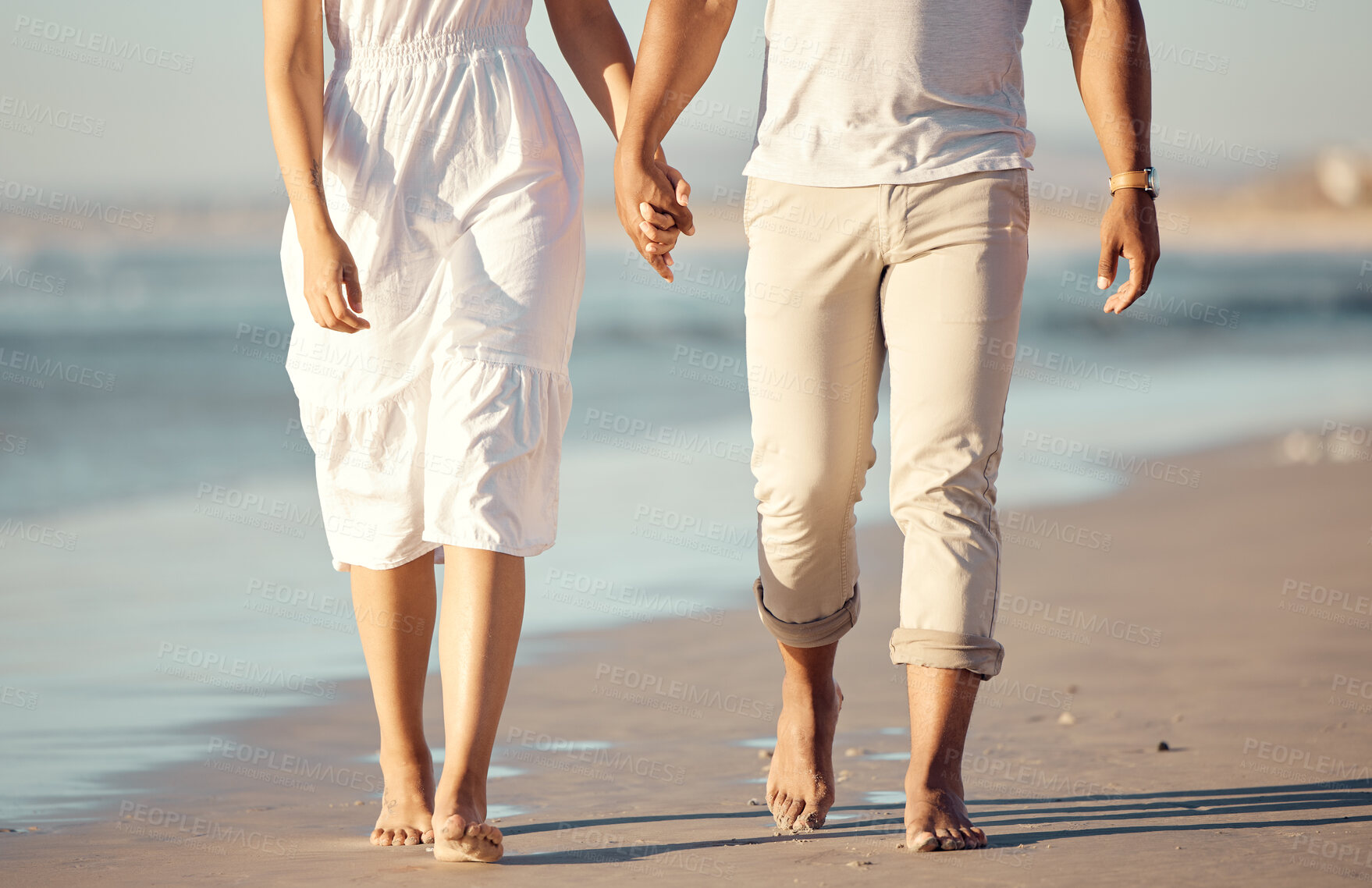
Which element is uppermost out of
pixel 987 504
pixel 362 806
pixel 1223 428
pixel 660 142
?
pixel 660 142

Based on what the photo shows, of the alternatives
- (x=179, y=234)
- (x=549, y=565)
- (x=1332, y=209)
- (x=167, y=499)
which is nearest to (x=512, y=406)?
(x=549, y=565)

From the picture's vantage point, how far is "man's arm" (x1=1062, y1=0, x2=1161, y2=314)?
272 centimetres

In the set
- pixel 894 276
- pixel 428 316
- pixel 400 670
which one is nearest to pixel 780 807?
pixel 400 670

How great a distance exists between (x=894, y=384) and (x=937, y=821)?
816mm

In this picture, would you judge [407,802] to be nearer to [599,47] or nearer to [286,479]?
[599,47]

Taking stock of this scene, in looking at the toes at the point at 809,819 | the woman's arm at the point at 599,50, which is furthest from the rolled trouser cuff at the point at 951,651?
the woman's arm at the point at 599,50

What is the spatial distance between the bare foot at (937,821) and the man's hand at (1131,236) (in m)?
0.95

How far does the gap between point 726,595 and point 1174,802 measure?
97.2 inches

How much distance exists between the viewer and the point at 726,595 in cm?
522

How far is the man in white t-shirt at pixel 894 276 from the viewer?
2.64 meters

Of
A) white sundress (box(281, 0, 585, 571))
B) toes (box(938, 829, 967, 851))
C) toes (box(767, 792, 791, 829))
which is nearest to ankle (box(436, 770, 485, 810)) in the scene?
white sundress (box(281, 0, 585, 571))

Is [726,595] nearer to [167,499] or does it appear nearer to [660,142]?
[660,142]

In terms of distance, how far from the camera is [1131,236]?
2.71 m

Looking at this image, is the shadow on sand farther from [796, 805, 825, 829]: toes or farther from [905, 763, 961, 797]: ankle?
[905, 763, 961, 797]: ankle
